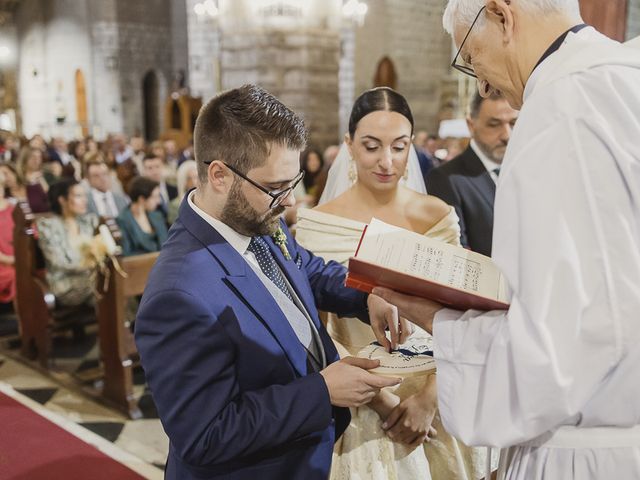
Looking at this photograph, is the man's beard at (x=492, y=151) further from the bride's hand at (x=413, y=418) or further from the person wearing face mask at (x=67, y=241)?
the person wearing face mask at (x=67, y=241)

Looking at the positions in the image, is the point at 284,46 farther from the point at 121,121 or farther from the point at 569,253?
the point at 121,121

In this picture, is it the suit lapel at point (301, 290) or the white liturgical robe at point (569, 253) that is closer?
the white liturgical robe at point (569, 253)

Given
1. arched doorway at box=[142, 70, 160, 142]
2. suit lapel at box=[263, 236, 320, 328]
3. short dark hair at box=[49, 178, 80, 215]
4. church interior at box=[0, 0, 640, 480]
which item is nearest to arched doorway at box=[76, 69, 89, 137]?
church interior at box=[0, 0, 640, 480]

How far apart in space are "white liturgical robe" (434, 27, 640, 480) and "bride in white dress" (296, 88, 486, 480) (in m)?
0.89

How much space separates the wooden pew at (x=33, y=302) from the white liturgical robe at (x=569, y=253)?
14.4ft

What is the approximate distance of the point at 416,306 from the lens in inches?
52.2

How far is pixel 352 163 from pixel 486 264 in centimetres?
153

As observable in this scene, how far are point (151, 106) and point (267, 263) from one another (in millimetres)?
22739

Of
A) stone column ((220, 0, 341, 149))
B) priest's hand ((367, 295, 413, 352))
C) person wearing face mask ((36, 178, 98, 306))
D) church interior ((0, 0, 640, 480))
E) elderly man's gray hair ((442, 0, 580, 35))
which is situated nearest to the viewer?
elderly man's gray hair ((442, 0, 580, 35))

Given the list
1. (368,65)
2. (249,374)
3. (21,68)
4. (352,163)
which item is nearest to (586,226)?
(249,374)

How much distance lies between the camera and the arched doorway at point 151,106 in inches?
899

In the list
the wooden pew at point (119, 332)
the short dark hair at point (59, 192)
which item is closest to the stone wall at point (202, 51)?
the short dark hair at point (59, 192)

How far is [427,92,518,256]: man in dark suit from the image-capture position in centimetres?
288

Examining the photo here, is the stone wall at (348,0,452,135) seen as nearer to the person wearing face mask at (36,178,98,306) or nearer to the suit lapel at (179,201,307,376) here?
the person wearing face mask at (36,178,98,306)
